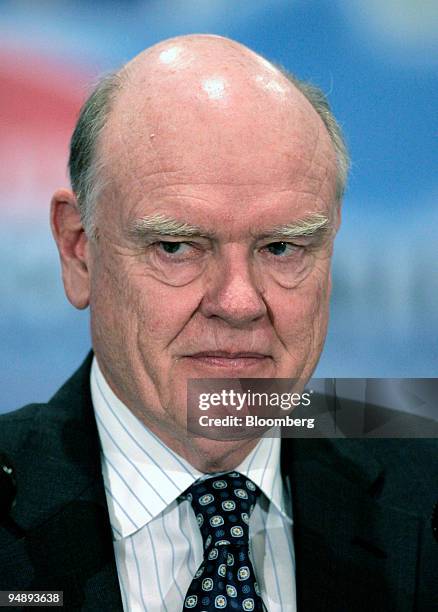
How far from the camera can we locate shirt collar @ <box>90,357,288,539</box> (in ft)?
4.82

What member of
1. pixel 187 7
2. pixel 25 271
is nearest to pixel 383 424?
pixel 25 271

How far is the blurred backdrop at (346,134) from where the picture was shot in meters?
1.63

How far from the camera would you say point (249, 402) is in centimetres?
143

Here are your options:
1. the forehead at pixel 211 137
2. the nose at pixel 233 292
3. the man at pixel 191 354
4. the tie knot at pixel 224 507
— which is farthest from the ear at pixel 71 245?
the tie knot at pixel 224 507

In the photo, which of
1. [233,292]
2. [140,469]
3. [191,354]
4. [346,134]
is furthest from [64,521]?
[346,134]

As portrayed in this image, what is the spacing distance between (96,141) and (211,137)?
0.23 m

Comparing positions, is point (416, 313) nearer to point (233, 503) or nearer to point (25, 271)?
point (233, 503)

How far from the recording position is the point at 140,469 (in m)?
1.50

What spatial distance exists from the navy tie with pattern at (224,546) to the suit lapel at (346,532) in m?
0.10

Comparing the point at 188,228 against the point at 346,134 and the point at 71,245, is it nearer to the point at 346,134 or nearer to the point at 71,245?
the point at 71,245

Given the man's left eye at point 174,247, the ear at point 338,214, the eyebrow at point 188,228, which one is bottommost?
the man's left eye at point 174,247

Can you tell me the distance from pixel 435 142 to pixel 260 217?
1.51ft

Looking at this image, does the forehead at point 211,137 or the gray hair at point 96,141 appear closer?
the forehead at point 211,137

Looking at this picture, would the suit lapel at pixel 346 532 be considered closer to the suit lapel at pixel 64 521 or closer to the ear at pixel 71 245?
the suit lapel at pixel 64 521
